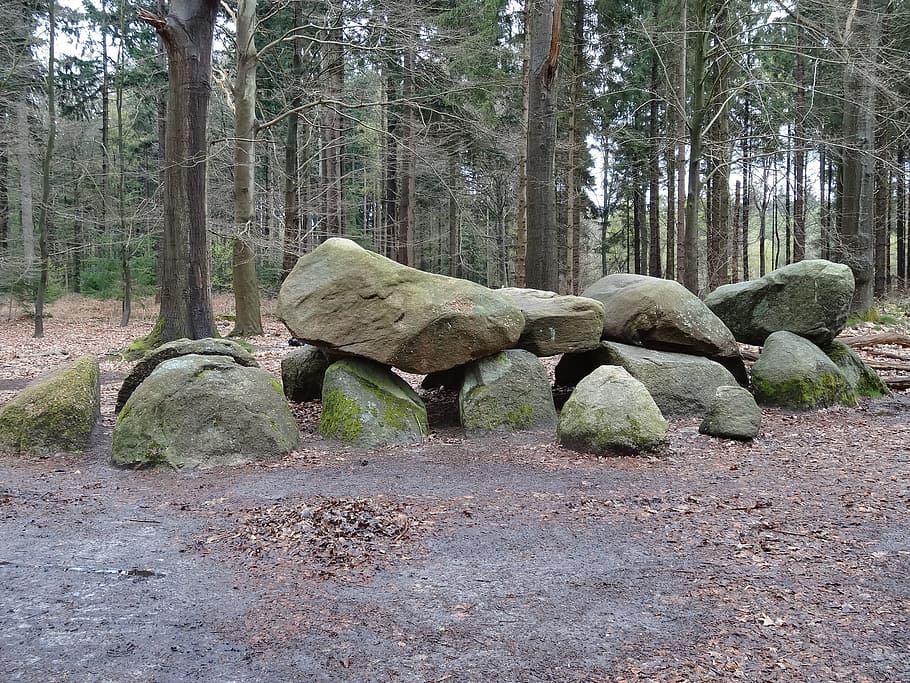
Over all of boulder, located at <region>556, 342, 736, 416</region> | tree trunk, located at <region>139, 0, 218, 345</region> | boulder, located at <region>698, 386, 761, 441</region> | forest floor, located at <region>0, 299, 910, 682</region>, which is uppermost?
tree trunk, located at <region>139, 0, 218, 345</region>

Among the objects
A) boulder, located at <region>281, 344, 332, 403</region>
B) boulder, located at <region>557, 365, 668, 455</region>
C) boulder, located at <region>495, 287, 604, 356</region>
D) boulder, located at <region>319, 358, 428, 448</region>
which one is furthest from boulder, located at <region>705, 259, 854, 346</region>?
boulder, located at <region>281, 344, 332, 403</region>

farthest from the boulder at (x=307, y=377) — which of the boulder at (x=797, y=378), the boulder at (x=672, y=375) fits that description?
the boulder at (x=797, y=378)

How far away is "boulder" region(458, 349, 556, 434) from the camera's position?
21.3 ft

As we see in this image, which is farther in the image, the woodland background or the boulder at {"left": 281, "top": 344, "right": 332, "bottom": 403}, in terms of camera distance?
the woodland background

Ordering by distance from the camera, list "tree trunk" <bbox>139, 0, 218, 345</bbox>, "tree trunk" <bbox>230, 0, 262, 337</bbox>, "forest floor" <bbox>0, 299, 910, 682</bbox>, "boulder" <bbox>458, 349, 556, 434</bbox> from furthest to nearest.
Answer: "tree trunk" <bbox>230, 0, 262, 337</bbox>, "tree trunk" <bbox>139, 0, 218, 345</bbox>, "boulder" <bbox>458, 349, 556, 434</bbox>, "forest floor" <bbox>0, 299, 910, 682</bbox>

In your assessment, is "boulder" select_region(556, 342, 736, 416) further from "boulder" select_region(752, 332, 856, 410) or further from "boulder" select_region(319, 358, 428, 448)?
"boulder" select_region(319, 358, 428, 448)

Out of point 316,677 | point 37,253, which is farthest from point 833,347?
point 37,253

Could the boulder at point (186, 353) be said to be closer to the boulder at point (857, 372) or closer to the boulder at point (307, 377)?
the boulder at point (307, 377)

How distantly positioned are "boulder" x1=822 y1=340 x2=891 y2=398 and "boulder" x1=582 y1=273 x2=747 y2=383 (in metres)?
1.40

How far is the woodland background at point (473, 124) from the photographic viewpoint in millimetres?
11438

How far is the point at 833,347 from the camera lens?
325 inches

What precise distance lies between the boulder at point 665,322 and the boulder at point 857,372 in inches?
55.0

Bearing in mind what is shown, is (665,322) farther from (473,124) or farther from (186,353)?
(473,124)

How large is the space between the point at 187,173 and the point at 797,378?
8.73 metres
